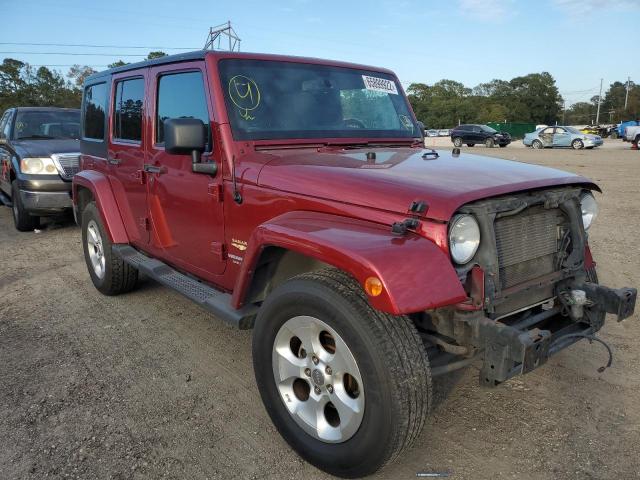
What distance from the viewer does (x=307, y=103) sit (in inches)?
141

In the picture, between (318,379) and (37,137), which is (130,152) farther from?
(37,137)

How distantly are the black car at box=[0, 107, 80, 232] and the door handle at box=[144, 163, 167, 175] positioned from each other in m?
4.23

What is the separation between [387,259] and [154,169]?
8.07 ft

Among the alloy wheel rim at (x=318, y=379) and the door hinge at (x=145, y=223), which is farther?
the door hinge at (x=145, y=223)

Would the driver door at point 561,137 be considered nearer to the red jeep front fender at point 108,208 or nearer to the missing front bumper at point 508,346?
the red jeep front fender at point 108,208

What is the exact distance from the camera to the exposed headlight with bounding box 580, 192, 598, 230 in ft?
9.77

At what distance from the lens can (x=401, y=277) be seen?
210 cm

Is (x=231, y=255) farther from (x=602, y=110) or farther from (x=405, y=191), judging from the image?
(x=602, y=110)

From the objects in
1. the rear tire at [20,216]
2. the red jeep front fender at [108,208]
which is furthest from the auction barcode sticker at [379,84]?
the rear tire at [20,216]

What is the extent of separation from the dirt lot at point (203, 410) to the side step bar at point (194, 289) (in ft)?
1.82

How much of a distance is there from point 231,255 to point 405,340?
1.47 metres

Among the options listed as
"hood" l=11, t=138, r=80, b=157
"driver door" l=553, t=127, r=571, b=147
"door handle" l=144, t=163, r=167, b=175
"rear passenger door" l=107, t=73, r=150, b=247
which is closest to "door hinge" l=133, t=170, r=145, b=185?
"rear passenger door" l=107, t=73, r=150, b=247

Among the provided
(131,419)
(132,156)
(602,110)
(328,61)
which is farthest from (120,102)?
(602,110)

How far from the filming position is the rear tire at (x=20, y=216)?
8.11 m
